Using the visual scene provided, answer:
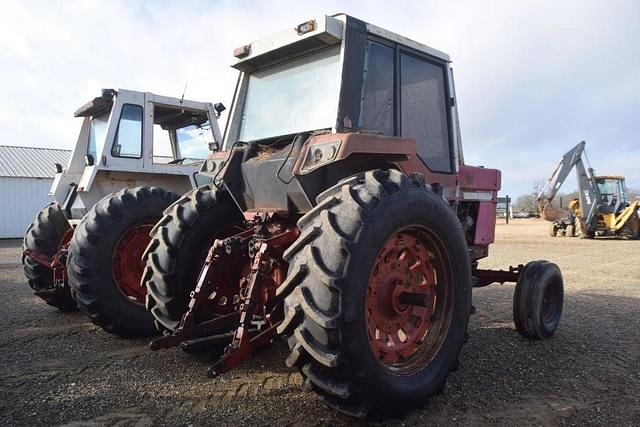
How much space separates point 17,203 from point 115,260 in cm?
2052

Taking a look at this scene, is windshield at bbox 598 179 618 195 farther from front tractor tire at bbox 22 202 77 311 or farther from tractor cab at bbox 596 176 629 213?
front tractor tire at bbox 22 202 77 311

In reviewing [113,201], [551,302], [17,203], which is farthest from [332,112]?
[17,203]

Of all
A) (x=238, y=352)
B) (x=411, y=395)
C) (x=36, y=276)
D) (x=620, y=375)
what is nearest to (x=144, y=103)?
(x=36, y=276)

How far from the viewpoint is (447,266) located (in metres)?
3.40

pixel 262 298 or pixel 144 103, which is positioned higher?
pixel 144 103

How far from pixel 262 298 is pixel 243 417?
767 millimetres

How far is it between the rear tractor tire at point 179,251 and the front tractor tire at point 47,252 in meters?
2.86

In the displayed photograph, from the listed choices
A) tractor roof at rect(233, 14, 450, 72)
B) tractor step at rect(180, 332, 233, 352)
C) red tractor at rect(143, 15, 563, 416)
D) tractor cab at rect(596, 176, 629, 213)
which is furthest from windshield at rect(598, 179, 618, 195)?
tractor step at rect(180, 332, 233, 352)

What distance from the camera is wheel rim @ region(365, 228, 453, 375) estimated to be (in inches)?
123

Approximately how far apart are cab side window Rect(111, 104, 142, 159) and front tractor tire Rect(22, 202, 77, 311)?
116 centimetres

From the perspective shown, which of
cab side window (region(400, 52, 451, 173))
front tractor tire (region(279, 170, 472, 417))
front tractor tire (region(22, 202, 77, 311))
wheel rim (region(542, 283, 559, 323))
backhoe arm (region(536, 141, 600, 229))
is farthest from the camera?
backhoe arm (region(536, 141, 600, 229))

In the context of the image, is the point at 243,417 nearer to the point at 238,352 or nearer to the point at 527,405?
the point at 238,352

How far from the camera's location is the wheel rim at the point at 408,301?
3117 millimetres

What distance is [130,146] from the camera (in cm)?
667
